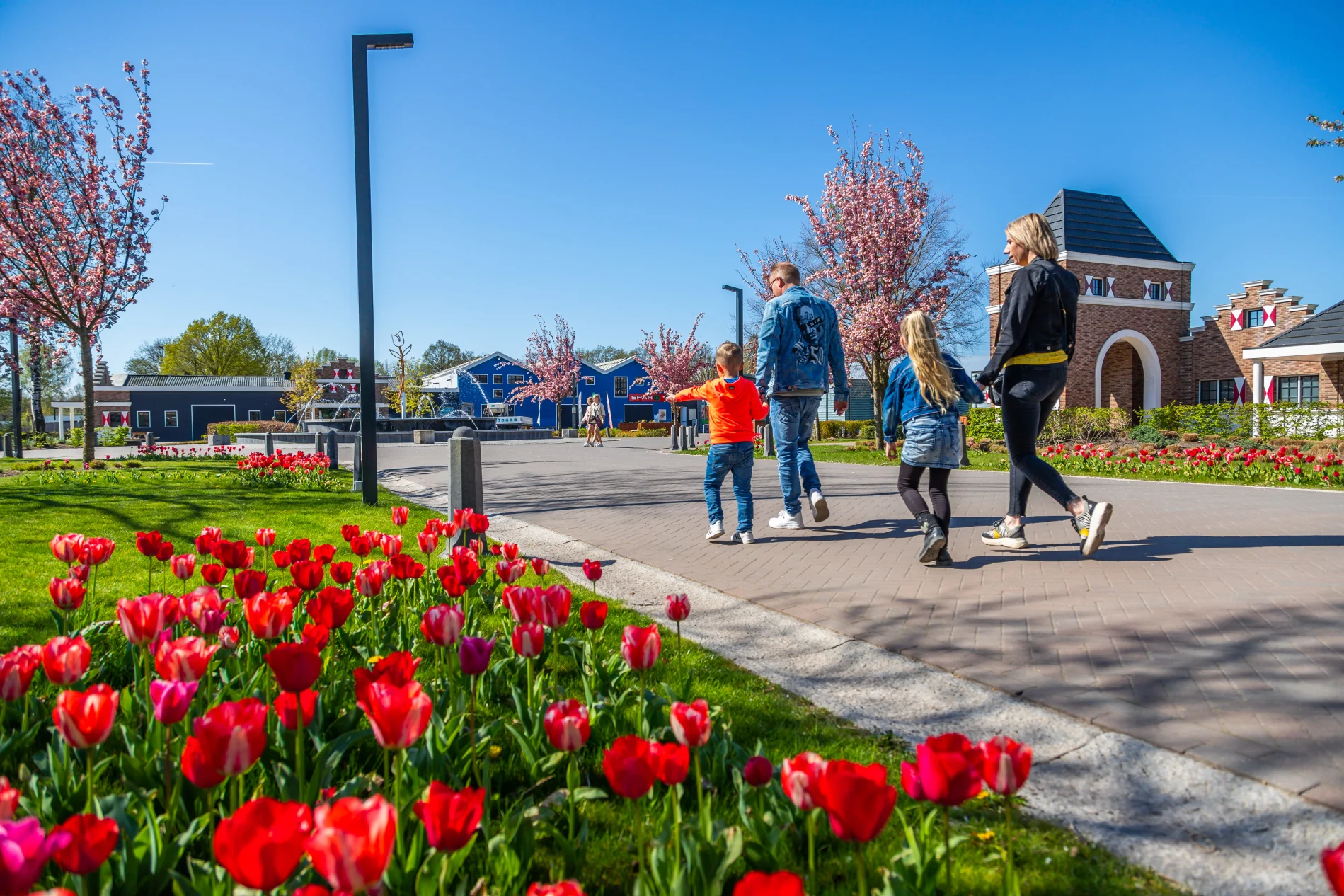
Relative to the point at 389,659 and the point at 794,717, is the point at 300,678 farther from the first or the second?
the point at 794,717

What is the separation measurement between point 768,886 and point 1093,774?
1711 millimetres

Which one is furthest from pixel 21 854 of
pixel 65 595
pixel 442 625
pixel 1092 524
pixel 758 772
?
pixel 1092 524

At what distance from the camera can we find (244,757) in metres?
1.31

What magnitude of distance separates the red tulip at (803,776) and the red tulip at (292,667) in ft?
3.14

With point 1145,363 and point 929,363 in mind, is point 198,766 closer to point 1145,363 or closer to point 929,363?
point 929,363

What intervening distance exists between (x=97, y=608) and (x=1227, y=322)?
36.6 m

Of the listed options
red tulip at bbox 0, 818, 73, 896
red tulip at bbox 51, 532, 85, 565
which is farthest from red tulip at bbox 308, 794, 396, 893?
red tulip at bbox 51, 532, 85, 565

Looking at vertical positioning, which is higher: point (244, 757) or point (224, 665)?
point (244, 757)

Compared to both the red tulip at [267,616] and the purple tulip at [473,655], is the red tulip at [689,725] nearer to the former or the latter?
the purple tulip at [473,655]

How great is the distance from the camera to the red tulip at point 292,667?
165 cm

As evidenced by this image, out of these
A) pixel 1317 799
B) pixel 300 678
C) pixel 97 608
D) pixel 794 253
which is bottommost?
pixel 1317 799

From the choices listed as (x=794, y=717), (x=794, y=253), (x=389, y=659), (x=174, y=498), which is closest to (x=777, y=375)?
(x=794, y=717)

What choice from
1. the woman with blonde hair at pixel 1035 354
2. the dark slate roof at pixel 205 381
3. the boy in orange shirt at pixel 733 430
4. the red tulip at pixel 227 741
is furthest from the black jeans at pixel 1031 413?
the dark slate roof at pixel 205 381

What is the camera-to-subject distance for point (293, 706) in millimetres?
1687
